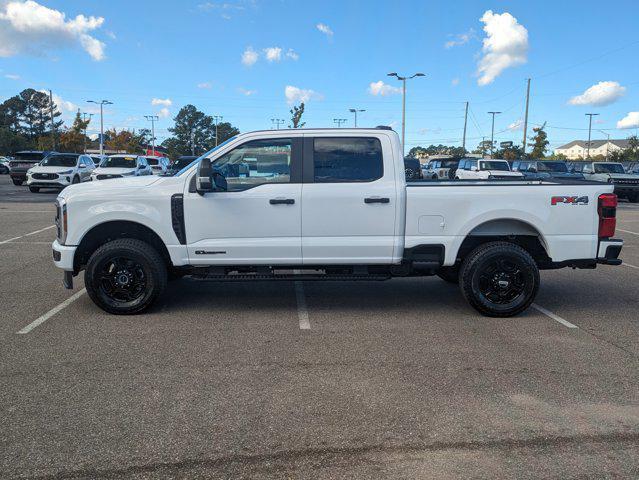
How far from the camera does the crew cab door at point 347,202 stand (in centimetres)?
591

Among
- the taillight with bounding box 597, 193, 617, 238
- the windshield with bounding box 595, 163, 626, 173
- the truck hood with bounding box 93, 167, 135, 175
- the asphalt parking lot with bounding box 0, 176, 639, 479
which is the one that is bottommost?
the asphalt parking lot with bounding box 0, 176, 639, 479

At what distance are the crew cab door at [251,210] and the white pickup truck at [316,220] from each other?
1cm

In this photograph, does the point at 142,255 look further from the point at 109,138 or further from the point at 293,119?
the point at 109,138

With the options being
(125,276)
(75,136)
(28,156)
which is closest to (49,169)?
(28,156)

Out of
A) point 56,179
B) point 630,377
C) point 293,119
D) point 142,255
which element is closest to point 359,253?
point 142,255

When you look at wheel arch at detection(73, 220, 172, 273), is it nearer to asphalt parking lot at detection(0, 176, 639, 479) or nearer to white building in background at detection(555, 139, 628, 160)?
asphalt parking lot at detection(0, 176, 639, 479)

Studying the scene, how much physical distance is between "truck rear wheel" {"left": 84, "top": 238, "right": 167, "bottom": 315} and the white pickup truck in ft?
0.04

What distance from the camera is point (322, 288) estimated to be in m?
7.59

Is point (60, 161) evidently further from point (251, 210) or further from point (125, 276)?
point (251, 210)

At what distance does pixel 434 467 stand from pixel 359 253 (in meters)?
3.04

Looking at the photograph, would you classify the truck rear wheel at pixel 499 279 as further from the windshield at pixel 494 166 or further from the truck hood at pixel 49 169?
the truck hood at pixel 49 169

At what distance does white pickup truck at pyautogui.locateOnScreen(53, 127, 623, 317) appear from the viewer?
232 inches

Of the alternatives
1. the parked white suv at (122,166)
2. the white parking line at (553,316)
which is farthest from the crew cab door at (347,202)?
the parked white suv at (122,166)

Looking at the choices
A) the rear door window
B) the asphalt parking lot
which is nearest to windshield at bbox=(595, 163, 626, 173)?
the asphalt parking lot
